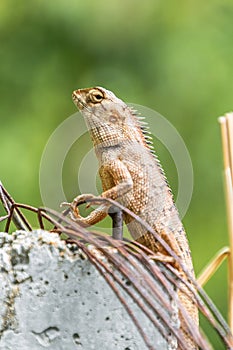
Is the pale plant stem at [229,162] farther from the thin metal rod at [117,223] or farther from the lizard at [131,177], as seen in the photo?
the thin metal rod at [117,223]

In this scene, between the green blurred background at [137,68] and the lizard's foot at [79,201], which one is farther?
the green blurred background at [137,68]

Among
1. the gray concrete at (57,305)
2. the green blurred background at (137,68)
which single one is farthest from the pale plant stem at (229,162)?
the green blurred background at (137,68)

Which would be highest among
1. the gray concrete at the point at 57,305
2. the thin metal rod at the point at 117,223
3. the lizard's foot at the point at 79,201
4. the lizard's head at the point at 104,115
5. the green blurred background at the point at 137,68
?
the green blurred background at the point at 137,68

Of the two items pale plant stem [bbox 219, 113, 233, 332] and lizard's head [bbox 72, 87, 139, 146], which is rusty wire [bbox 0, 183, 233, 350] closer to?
lizard's head [bbox 72, 87, 139, 146]

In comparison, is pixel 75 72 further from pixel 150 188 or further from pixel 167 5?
pixel 150 188

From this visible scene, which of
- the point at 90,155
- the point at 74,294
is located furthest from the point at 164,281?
the point at 90,155

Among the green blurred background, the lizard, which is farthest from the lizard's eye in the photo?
the green blurred background

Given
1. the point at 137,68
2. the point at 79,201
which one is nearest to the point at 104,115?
the point at 79,201
